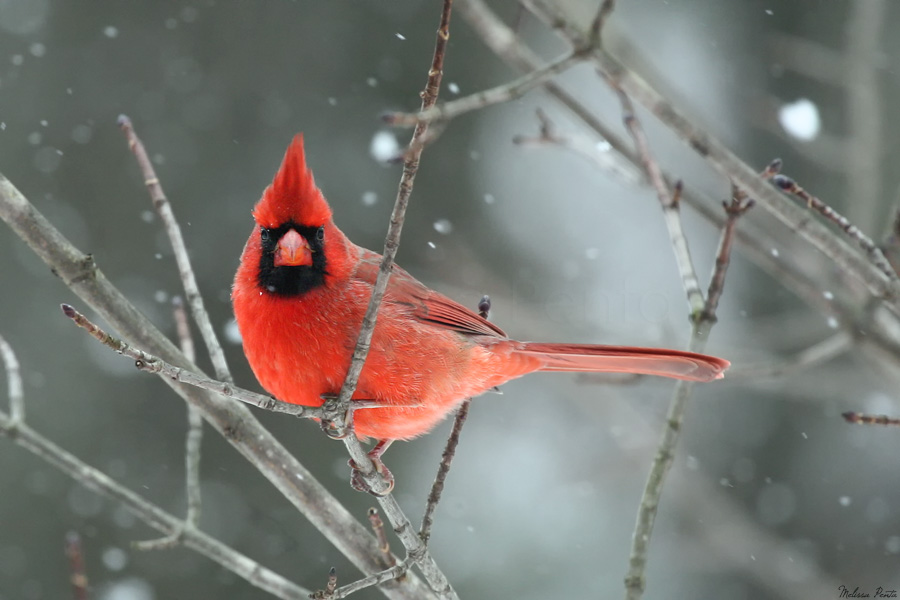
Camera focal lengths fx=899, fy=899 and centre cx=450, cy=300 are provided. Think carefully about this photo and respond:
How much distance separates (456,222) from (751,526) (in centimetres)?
237

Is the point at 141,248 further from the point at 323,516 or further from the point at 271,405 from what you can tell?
the point at 271,405

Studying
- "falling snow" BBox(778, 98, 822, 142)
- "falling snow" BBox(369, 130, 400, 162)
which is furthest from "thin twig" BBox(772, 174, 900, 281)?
"falling snow" BBox(369, 130, 400, 162)

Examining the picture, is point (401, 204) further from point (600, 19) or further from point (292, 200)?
point (292, 200)

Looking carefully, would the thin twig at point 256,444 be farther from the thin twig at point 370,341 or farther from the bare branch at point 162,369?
the bare branch at point 162,369

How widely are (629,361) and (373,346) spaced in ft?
2.48

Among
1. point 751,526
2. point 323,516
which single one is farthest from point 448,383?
point 751,526

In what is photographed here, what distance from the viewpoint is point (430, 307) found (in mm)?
2697

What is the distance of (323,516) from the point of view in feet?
7.45

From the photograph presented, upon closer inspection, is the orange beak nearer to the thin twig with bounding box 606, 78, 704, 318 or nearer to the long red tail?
the long red tail

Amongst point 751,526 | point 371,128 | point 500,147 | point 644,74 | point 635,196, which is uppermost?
point 635,196

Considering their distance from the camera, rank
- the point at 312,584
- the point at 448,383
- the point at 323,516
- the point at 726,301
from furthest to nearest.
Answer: the point at 726,301 < the point at 312,584 < the point at 448,383 < the point at 323,516

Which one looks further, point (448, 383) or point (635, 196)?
point (635, 196)

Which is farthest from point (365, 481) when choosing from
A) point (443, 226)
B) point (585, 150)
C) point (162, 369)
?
point (443, 226)

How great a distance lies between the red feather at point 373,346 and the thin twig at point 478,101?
0.76 m
